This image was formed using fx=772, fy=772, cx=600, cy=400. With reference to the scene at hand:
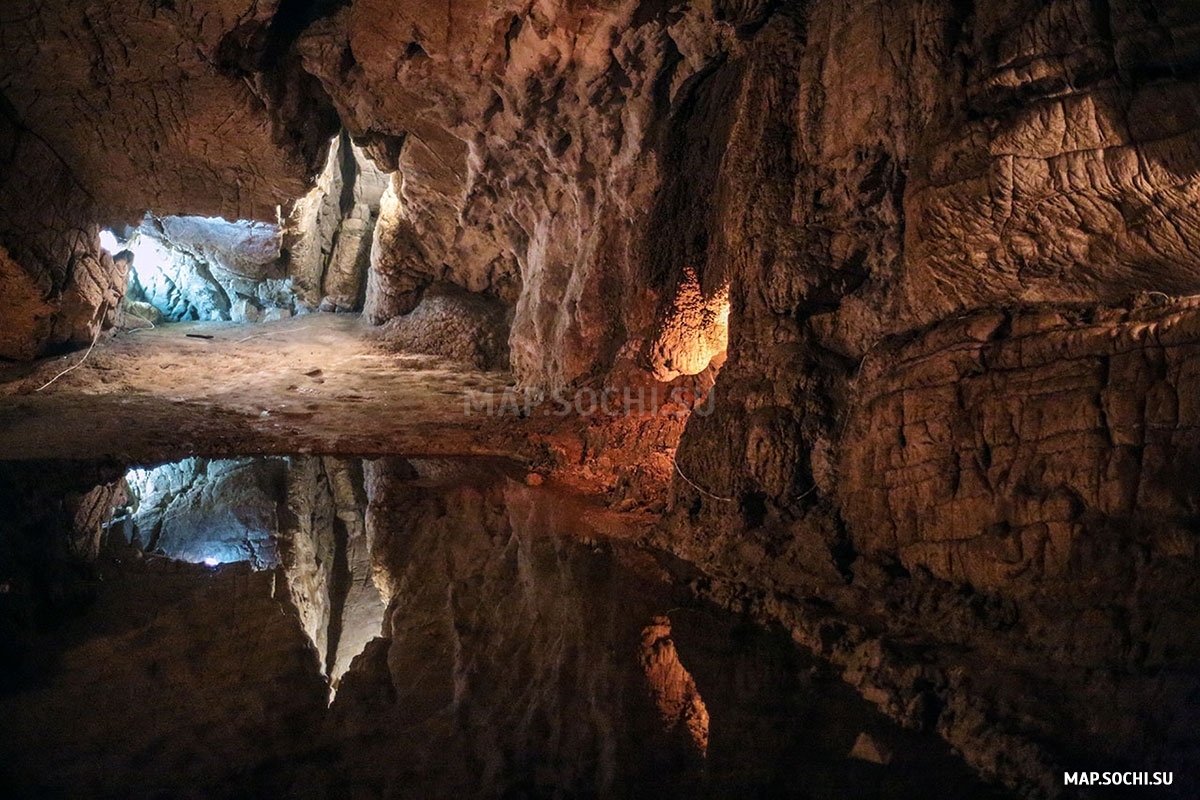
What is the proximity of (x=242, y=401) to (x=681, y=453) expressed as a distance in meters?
7.28

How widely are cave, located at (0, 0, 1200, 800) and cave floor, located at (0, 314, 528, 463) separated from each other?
0.12m

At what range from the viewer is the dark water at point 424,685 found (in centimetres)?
300

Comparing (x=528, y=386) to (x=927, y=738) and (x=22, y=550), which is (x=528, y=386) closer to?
(x=22, y=550)

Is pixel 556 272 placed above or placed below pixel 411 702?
above

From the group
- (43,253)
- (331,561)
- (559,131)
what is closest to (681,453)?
(331,561)

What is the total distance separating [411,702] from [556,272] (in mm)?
7728

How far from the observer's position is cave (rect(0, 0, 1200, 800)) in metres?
3.22

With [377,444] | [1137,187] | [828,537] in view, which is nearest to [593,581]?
[828,537]

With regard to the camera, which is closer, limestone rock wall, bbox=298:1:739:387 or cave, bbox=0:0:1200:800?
cave, bbox=0:0:1200:800

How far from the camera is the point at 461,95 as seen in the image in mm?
9836

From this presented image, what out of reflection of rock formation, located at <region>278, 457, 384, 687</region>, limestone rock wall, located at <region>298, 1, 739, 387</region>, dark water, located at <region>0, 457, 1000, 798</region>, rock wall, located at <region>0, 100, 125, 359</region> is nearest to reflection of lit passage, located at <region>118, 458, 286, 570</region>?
dark water, located at <region>0, 457, 1000, 798</region>

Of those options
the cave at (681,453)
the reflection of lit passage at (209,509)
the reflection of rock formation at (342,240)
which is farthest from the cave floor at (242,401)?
the reflection of rock formation at (342,240)

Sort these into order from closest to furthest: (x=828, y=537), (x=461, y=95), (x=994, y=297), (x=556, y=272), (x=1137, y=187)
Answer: (x=1137, y=187) < (x=994, y=297) < (x=828, y=537) < (x=461, y=95) < (x=556, y=272)

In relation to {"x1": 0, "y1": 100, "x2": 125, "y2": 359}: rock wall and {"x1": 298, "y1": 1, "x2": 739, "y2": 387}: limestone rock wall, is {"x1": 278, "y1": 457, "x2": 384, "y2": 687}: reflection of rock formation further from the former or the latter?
{"x1": 0, "y1": 100, "x2": 125, "y2": 359}: rock wall
